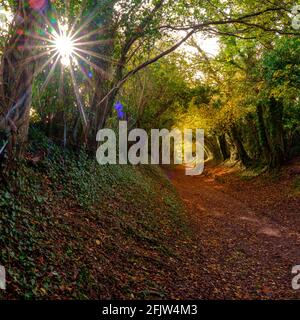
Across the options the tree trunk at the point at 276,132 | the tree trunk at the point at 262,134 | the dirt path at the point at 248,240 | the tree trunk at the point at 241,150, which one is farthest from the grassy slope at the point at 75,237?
the tree trunk at the point at 241,150

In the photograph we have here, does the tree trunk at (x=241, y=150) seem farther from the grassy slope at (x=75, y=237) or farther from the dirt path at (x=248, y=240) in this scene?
the grassy slope at (x=75, y=237)

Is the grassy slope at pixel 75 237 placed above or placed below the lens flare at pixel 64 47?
below

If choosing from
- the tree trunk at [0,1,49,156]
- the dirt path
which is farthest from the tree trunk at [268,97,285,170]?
the tree trunk at [0,1,49,156]

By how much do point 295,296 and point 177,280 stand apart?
98.3 inches

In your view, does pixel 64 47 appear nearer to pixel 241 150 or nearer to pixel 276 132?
pixel 276 132

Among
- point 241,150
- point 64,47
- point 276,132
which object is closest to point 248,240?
point 64,47

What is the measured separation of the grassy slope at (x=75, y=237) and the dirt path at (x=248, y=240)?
95 cm

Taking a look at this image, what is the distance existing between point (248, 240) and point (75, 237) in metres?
6.31

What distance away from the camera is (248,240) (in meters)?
10.6

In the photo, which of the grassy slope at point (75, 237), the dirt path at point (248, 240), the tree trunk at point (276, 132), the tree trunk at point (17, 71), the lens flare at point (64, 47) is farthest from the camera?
the tree trunk at point (276, 132)

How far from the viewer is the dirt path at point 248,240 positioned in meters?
7.08

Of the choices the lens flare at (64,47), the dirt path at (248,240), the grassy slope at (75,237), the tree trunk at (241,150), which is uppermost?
the lens flare at (64,47)

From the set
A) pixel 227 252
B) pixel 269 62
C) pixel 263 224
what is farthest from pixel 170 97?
pixel 227 252

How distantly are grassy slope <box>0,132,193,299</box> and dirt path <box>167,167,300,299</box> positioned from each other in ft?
3.12
